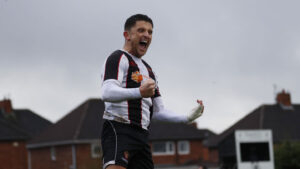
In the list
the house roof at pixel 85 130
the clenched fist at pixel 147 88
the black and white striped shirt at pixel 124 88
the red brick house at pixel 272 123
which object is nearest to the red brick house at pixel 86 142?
the house roof at pixel 85 130

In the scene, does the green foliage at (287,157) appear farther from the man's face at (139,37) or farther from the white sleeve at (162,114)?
the man's face at (139,37)

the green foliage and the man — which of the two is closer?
the man

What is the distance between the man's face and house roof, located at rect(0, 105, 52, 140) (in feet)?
216

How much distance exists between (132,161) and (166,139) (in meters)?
65.6

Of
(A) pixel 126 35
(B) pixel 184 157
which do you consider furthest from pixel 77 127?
(A) pixel 126 35

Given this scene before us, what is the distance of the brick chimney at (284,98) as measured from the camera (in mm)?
78750

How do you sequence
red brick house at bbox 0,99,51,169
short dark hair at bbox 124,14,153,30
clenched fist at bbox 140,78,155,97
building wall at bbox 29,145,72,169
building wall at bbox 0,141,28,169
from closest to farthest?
clenched fist at bbox 140,78,155,97
short dark hair at bbox 124,14,153,30
building wall at bbox 29,145,72,169
building wall at bbox 0,141,28,169
red brick house at bbox 0,99,51,169

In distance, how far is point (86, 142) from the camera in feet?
215

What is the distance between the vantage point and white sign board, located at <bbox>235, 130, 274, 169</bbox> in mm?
41219

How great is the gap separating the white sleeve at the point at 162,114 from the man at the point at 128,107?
41 centimetres

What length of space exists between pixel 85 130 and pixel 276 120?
23.3 meters

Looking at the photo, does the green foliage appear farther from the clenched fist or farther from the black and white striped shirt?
the clenched fist

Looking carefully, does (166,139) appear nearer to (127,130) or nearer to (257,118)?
(257,118)

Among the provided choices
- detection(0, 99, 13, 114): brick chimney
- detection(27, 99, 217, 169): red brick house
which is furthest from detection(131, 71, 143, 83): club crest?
detection(0, 99, 13, 114): brick chimney
